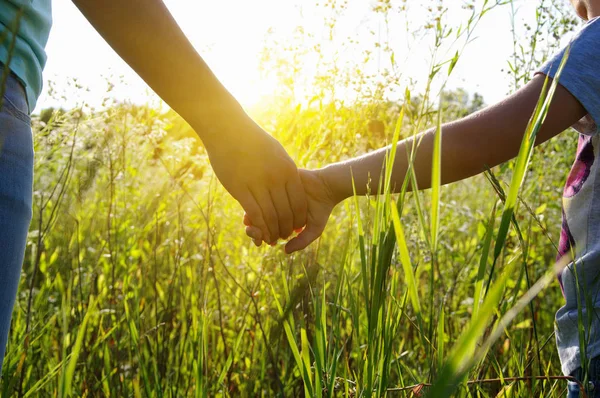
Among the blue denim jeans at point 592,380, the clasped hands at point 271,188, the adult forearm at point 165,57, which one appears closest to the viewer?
the adult forearm at point 165,57

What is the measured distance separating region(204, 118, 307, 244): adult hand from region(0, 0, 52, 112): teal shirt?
19.2 inches

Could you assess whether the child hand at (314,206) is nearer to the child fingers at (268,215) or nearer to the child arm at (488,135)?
the child fingers at (268,215)

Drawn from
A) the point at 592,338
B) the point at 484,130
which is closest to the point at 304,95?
the point at 484,130

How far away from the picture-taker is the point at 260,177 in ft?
5.12

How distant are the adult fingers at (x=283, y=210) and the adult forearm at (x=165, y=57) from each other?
0.25m

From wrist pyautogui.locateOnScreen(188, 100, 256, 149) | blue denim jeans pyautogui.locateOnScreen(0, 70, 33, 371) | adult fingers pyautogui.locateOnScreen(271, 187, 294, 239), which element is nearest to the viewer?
blue denim jeans pyautogui.locateOnScreen(0, 70, 33, 371)

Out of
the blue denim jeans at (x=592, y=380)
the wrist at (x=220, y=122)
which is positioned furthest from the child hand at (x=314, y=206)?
the blue denim jeans at (x=592, y=380)

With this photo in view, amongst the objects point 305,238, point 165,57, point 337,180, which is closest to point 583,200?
point 337,180

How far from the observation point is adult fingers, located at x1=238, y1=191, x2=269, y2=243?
1.58 metres

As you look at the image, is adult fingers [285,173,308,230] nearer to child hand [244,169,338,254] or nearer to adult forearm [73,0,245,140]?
child hand [244,169,338,254]

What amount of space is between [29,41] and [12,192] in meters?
0.27

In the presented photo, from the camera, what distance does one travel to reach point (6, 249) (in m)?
0.91

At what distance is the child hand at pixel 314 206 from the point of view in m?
1.59

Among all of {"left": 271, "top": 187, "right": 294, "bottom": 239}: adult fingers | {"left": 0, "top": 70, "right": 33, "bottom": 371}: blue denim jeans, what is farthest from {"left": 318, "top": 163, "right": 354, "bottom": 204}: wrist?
{"left": 0, "top": 70, "right": 33, "bottom": 371}: blue denim jeans
